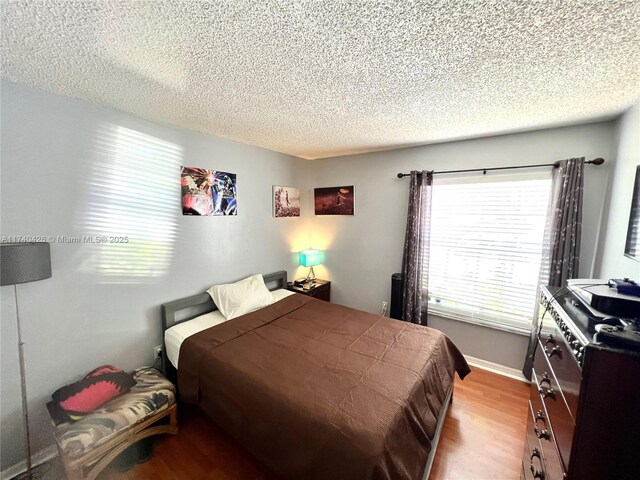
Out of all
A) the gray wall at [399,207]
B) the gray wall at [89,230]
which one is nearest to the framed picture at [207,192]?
the gray wall at [89,230]

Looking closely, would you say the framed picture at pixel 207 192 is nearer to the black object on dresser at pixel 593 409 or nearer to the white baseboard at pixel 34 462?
the white baseboard at pixel 34 462

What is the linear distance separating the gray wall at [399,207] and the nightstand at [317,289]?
144mm

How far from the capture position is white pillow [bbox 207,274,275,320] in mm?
2482

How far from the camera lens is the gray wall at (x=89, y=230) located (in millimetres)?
1538

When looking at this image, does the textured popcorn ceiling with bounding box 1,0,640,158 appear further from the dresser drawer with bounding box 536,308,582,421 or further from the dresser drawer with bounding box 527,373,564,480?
the dresser drawer with bounding box 527,373,564,480

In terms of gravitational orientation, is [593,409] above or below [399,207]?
below

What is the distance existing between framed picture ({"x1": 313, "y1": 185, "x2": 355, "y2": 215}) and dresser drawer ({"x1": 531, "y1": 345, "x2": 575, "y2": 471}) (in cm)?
252

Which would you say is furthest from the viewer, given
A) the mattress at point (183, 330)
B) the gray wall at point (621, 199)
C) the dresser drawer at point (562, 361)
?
the mattress at point (183, 330)

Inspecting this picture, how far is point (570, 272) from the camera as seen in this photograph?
2.13 meters

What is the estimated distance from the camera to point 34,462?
5.32ft

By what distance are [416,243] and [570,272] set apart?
132cm

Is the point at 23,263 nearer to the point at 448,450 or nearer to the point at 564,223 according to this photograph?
the point at 448,450

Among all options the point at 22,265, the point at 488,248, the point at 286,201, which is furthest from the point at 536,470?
the point at 286,201

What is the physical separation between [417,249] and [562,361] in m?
1.85
